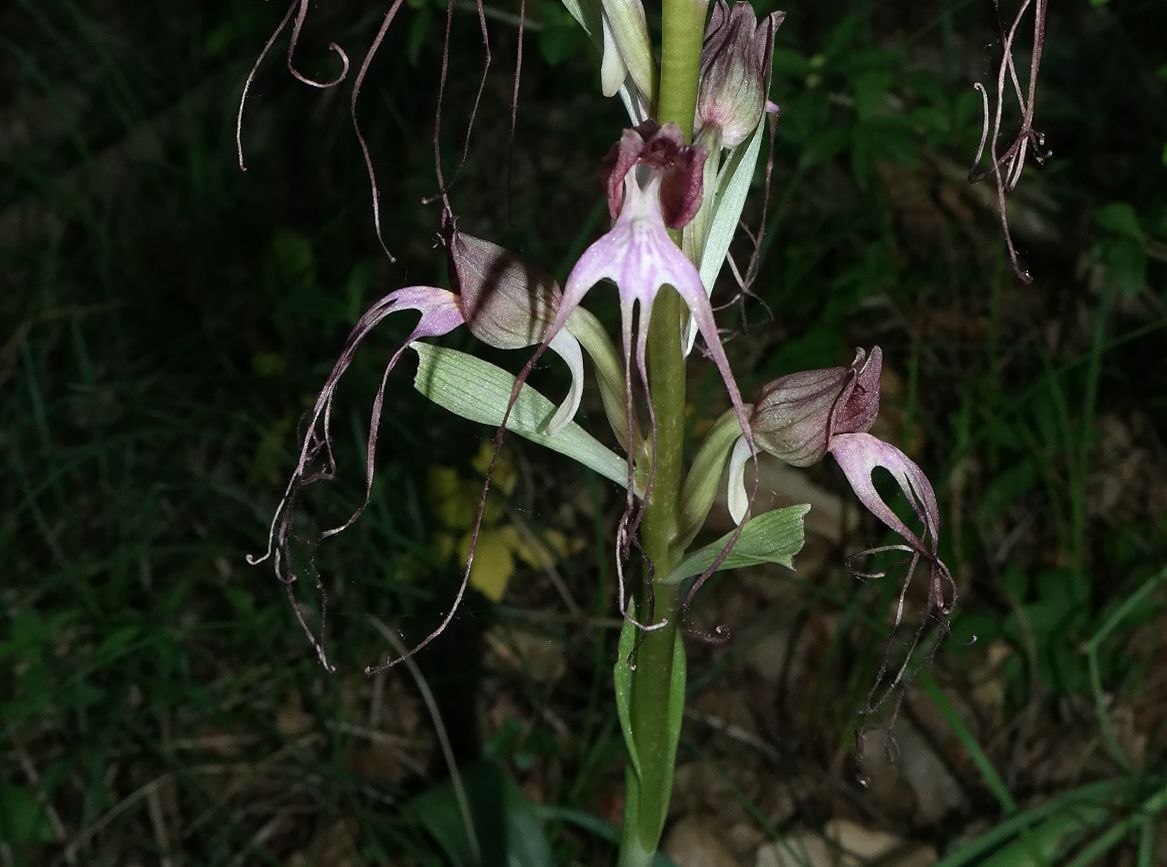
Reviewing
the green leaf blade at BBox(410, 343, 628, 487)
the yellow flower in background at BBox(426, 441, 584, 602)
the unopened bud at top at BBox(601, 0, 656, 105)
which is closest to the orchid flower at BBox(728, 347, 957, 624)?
the green leaf blade at BBox(410, 343, 628, 487)

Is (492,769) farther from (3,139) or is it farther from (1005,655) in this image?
(3,139)

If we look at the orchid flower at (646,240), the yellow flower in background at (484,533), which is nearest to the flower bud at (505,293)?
the orchid flower at (646,240)

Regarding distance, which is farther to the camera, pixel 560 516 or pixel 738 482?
pixel 560 516

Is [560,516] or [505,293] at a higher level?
[505,293]

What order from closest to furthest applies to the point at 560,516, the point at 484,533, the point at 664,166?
the point at 664,166 → the point at 484,533 → the point at 560,516

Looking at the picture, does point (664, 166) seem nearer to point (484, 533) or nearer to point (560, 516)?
point (484, 533)

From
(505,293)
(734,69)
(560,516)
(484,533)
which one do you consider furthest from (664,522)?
(560,516)
